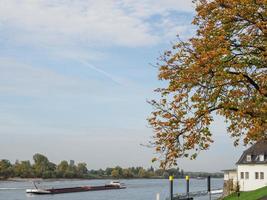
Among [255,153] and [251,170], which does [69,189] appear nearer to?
[255,153]

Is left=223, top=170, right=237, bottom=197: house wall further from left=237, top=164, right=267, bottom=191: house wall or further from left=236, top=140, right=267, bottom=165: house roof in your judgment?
left=236, top=140, right=267, bottom=165: house roof

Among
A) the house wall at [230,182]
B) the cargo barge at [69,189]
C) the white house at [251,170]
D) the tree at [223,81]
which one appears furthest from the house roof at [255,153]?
the cargo barge at [69,189]

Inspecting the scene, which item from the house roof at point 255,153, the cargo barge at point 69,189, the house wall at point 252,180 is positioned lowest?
the cargo barge at point 69,189

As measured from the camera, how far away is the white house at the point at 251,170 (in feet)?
231

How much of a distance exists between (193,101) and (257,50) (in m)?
3.19

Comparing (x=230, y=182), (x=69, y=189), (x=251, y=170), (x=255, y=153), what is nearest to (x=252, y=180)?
(x=251, y=170)

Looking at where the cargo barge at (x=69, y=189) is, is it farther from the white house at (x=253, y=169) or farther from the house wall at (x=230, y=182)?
the white house at (x=253, y=169)

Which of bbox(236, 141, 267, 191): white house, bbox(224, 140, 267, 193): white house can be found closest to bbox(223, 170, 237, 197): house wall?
bbox(224, 140, 267, 193): white house

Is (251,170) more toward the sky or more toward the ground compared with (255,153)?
more toward the ground

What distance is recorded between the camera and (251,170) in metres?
71.8

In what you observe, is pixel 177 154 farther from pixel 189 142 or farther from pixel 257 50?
pixel 257 50

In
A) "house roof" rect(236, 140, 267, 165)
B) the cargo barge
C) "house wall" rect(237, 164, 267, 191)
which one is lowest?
the cargo barge

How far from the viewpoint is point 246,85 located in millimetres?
20594

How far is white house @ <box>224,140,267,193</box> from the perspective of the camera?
7031 cm
